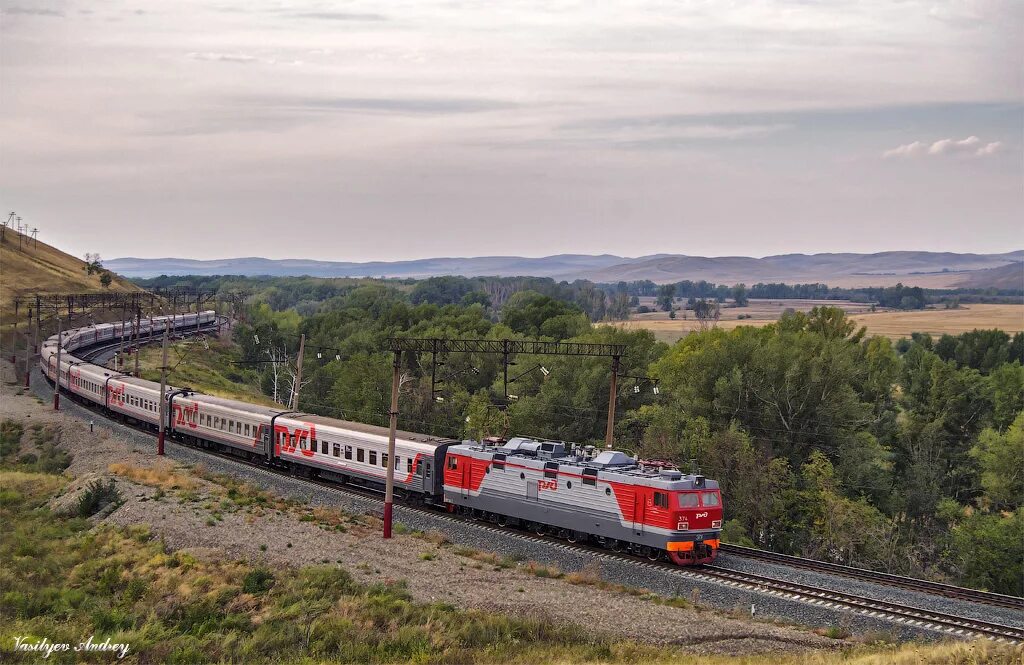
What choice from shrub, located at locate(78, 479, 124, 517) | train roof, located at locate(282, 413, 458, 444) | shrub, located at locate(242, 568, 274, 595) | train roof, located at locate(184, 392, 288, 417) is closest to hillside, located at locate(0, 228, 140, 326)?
train roof, located at locate(184, 392, 288, 417)

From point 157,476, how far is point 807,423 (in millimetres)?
45177

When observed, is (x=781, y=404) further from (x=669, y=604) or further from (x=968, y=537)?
(x=669, y=604)

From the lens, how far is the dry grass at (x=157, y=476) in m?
45.1

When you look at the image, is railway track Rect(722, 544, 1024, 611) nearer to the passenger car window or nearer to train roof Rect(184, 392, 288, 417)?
the passenger car window

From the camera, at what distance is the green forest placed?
5553 cm

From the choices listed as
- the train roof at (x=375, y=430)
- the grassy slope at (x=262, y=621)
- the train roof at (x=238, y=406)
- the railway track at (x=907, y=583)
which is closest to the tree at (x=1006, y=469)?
the railway track at (x=907, y=583)

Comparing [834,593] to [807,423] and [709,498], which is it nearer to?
[709,498]

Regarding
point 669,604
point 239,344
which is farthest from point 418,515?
point 239,344

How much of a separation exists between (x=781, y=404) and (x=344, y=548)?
4401 cm

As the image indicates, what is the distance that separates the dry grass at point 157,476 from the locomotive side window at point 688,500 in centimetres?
2464

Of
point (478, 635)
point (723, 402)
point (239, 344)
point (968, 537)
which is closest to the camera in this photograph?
point (478, 635)

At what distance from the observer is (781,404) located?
229ft

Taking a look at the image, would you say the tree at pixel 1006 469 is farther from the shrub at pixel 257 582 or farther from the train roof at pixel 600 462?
the shrub at pixel 257 582

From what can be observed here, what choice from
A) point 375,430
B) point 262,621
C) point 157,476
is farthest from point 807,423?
point 262,621
